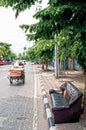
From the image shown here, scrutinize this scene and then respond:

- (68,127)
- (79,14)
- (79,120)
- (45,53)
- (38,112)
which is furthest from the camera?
(45,53)

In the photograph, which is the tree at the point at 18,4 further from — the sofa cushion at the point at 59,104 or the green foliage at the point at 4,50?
the green foliage at the point at 4,50

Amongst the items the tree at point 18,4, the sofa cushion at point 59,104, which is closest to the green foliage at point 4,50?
the sofa cushion at point 59,104

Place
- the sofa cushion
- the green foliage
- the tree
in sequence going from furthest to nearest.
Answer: the green foliage
the sofa cushion
the tree

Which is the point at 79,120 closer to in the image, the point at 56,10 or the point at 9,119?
the point at 9,119

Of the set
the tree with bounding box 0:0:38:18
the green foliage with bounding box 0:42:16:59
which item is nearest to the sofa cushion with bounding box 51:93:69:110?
the tree with bounding box 0:0:38:18

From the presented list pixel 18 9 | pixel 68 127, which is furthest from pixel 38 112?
pixel 18 9

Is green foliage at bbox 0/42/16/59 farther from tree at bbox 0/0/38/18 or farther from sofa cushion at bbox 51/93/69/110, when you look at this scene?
tree at bbox 0/0/38/18

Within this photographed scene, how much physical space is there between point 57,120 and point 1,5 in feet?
12.8

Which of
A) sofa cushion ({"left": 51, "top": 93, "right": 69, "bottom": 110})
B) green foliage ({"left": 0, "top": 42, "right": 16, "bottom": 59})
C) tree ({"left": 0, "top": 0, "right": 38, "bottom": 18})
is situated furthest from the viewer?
green foliage ({"left": 0, "top": 42, "right": 16, "bottom": 59})

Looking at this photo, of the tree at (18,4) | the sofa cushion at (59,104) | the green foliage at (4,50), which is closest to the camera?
the tree at (18,4)

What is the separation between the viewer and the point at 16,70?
26.5 meters

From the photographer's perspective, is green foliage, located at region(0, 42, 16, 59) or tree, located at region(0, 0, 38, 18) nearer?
tree, located at region(0, 0, 38, 18)

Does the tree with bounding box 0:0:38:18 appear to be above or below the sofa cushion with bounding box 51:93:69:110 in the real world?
above

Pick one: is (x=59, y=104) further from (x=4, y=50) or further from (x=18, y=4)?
(x=4, y=50)
